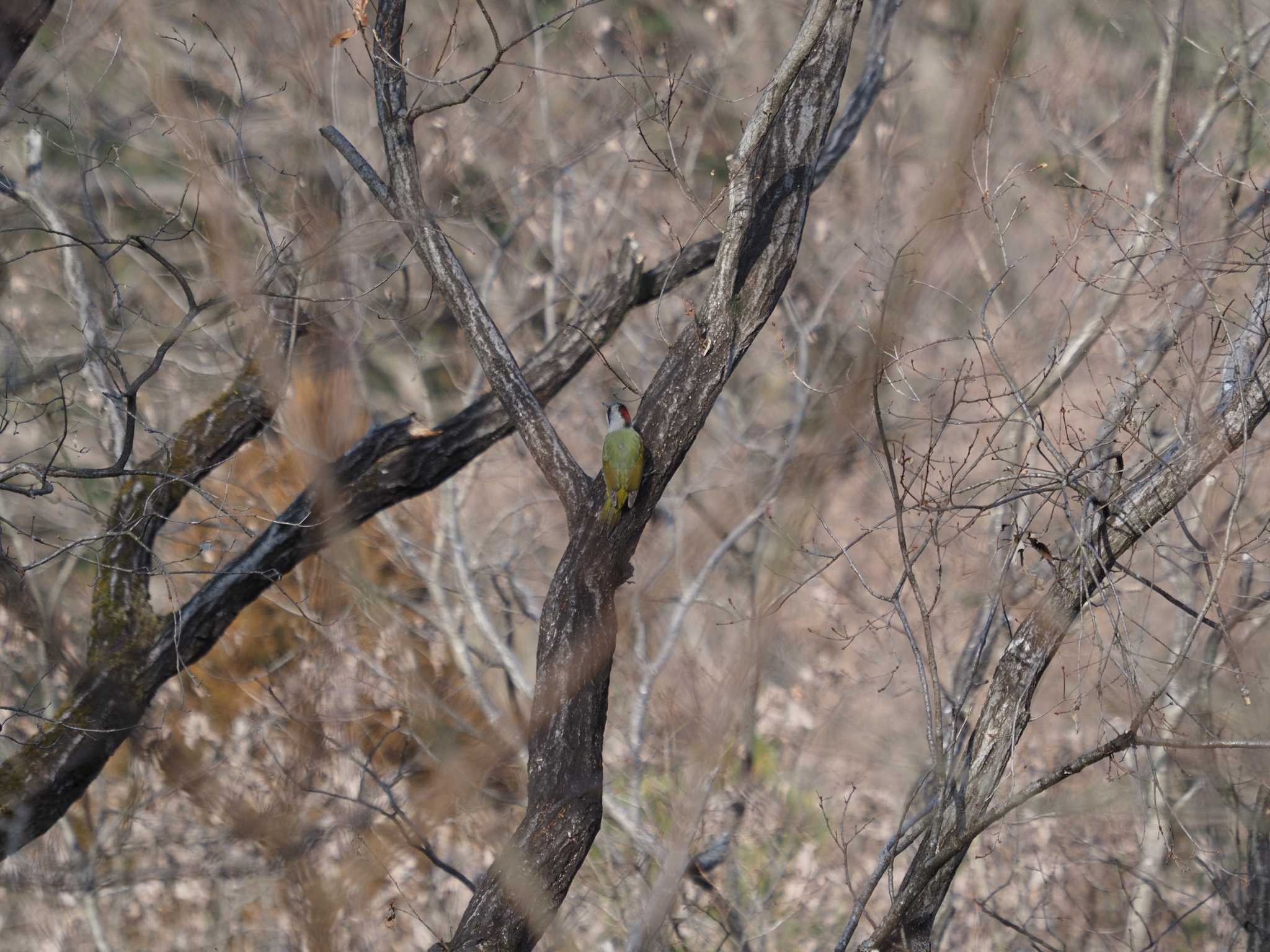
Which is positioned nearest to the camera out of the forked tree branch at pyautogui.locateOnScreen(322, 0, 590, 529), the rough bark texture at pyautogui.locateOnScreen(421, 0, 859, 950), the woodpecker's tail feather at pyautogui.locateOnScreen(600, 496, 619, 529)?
the rough bark texture at pyautogui.locateOnScreen(421, 0, 859, 950)

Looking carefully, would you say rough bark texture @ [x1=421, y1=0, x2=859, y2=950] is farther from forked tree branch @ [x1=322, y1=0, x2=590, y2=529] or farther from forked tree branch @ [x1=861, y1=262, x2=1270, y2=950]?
forked tree branch @ [x1=861, y1=262, x2=1270, y2=950]

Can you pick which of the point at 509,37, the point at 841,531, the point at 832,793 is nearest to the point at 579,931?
the point at 832,793

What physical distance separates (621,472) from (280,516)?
1.89 meters

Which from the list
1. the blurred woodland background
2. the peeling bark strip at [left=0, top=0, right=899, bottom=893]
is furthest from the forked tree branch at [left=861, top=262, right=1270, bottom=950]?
the peeling bark strip at [left=0, top=0, right=899, bottom=893]

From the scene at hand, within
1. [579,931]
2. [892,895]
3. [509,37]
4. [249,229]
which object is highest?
[509,37]

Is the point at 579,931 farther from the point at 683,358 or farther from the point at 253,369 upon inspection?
the point at 683,358

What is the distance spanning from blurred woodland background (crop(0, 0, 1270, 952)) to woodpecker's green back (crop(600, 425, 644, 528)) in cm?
127

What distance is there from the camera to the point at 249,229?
822 cm

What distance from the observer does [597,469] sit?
1018 centimetres

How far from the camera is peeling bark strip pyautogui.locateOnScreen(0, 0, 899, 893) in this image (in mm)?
4414

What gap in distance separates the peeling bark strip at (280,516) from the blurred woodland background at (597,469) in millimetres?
119

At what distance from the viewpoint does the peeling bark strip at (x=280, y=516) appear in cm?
441

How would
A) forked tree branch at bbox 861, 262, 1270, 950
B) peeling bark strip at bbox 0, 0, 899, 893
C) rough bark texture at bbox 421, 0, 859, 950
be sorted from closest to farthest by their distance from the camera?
rough bark texture at bbox 421, 0, 859, 950
forked tree branch at bbox 861, 262, 1270, 950
peeling bark strip at bbox 0, 0, 899, 893

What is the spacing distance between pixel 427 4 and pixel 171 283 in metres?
3.70
